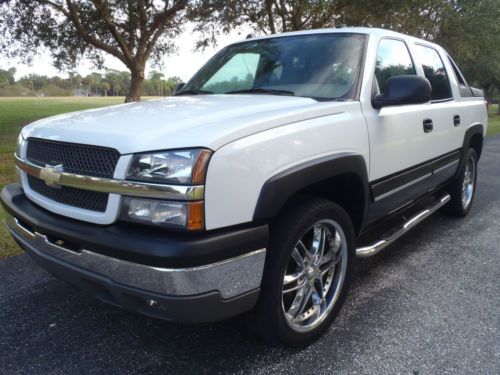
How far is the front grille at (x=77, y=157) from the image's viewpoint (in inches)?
77.7

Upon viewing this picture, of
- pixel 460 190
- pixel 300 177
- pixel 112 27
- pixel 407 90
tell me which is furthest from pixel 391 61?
pixel 112 27

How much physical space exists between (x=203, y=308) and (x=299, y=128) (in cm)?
102

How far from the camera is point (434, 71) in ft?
13.4

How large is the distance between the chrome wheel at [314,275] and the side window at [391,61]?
1195 mm

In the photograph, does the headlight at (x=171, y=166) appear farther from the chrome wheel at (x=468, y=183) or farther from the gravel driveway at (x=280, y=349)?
the chrome wheel at (x=468, y=183)

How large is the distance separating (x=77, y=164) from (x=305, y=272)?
1364mm

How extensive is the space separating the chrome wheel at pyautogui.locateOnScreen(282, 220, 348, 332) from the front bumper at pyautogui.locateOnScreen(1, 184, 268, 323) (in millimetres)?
415

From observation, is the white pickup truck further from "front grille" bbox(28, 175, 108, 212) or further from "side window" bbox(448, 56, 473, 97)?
"side window" bbox(448, 56, 473, 97)

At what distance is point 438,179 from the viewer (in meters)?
4.09

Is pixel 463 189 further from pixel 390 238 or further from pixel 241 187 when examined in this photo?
pixel 241 187

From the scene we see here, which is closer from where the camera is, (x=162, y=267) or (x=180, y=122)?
(x=162, y=267)

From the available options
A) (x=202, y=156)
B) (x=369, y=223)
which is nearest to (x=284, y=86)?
(x=369, y=223)

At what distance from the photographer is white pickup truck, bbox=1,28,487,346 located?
1833 millimetres

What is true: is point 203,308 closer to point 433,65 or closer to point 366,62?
point 366,62
